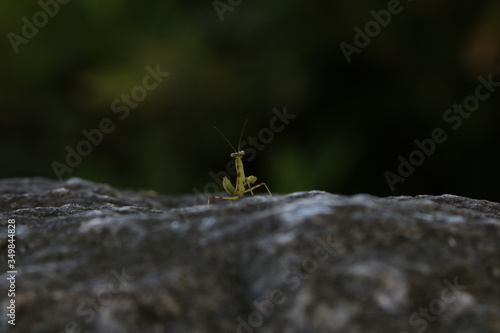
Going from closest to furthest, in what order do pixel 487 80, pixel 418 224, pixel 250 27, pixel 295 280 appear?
pixel 295 280 < pixel 418 224 < pixel 487 80 < pixel 250 27

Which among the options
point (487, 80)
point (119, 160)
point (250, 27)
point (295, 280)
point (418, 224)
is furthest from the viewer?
point (119, 160)

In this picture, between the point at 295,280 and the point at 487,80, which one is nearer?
the point at 295,280

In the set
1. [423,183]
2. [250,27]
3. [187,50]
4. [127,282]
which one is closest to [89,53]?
[187,50]

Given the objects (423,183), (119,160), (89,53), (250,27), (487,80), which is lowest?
(423,183)

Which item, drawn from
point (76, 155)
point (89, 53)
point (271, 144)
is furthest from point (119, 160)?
point (271, 144)

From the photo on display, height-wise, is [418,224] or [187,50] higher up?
[187,50]

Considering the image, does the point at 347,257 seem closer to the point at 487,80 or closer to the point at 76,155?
the point at 487,80
